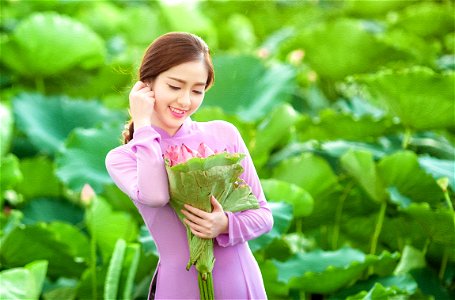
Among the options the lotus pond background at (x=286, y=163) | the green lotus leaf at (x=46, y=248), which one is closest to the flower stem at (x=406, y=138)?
the lotus pond background at (x=286, y=163)

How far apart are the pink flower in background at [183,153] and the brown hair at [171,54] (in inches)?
3.9

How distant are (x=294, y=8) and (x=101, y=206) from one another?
2.58 m

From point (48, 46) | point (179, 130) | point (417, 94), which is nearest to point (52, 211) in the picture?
point (48, 46)

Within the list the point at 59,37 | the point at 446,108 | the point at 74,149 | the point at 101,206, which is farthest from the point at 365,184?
the point at 59,37

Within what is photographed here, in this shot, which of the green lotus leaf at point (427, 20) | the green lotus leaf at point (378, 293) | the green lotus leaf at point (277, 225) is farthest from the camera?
the green lotus leaf at point (427, 20)

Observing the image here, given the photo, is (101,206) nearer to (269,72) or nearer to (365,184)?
(365,184)

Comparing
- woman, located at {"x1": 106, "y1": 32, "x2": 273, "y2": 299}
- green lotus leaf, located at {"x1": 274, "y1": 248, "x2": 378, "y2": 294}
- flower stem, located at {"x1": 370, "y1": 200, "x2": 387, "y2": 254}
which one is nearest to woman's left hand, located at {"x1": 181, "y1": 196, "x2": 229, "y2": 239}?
woman, located at {"x1": 106, "y1": 32, "x2": 273, "y2": 299}

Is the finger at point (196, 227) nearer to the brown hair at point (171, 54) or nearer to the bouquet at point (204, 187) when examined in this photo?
the bouquet at point (204, 187)

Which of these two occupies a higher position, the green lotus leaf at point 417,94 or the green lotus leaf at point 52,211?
the green lotus leaf at point 417,94

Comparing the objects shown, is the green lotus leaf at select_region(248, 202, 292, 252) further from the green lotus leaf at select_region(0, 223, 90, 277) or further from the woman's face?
the woman's face

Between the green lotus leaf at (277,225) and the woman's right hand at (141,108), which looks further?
the green lotus leaf at (277,225)

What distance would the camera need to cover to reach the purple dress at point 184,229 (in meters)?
1.09

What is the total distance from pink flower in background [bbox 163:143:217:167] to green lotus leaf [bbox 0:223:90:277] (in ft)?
2.67

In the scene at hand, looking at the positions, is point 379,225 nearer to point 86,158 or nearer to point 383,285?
point 383,285
